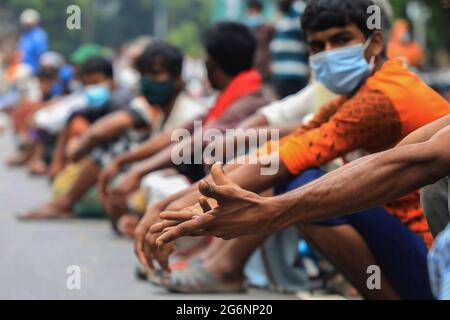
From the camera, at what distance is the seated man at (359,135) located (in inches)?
170

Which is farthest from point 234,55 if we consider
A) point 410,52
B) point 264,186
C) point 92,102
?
point 410,52

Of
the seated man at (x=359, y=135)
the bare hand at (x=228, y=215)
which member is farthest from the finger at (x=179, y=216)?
the seated man at (x=359, y=135)

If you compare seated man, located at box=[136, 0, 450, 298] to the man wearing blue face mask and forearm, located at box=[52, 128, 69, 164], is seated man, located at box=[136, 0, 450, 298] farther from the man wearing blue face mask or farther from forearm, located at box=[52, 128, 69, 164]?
the man wearing blue face mask

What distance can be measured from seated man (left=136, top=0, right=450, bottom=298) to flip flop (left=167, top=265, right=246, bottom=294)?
0.81m

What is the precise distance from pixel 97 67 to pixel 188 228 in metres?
6.73

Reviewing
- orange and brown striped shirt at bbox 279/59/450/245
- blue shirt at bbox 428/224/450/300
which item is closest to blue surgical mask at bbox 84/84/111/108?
orange and brown striped shirt at bbox 279/59/450/245

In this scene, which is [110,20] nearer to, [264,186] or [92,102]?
[92,102]

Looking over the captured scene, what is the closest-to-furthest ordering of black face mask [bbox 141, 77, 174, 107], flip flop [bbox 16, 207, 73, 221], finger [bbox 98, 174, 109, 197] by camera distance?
finger [bbox 98, 174, 109, 197], black face mask [bbox 141, 77, 174, 107], flip flop [bbox 16, 207, 73, 221]

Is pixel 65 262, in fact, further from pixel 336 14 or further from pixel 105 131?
pixel 336 14

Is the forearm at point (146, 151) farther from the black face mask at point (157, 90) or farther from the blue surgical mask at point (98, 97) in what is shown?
the blue surgical mask at point (98, 97)

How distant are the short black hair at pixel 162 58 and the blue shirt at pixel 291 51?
1705mm

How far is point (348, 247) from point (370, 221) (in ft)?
0.42

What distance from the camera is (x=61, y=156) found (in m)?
10.6

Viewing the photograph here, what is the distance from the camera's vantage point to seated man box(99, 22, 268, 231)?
6086 millimetres
